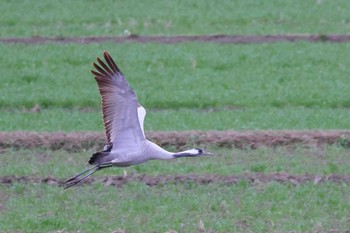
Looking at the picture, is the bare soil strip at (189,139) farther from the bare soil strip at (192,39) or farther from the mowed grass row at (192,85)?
the bare soil strip at (192,39)

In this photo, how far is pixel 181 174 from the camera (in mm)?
11430

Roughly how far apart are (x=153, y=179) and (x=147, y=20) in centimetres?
1198

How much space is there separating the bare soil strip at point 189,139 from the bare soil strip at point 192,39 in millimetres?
7596

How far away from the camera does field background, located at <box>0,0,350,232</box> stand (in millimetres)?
10016

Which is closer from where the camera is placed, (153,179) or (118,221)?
(118,221)

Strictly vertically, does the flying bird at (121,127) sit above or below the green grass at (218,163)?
above

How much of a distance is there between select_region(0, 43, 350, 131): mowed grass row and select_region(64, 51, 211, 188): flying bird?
147 inches

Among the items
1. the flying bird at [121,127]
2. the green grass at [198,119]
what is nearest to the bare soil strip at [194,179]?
the flying bird at [121,127]

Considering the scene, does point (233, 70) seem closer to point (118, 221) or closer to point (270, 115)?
point (270, 115)

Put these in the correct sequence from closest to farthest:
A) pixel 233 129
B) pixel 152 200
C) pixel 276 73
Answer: pixel 152 200, pixel 233 129, pixel 276 73

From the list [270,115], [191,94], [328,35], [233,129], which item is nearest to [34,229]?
[233,129]

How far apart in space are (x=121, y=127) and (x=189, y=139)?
3.01m

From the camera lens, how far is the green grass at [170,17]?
21938 mm

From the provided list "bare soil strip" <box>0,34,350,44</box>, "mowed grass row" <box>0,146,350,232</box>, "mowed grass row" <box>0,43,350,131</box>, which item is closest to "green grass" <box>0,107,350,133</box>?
"mowed grass row" <box>0,43,350,131</box>
